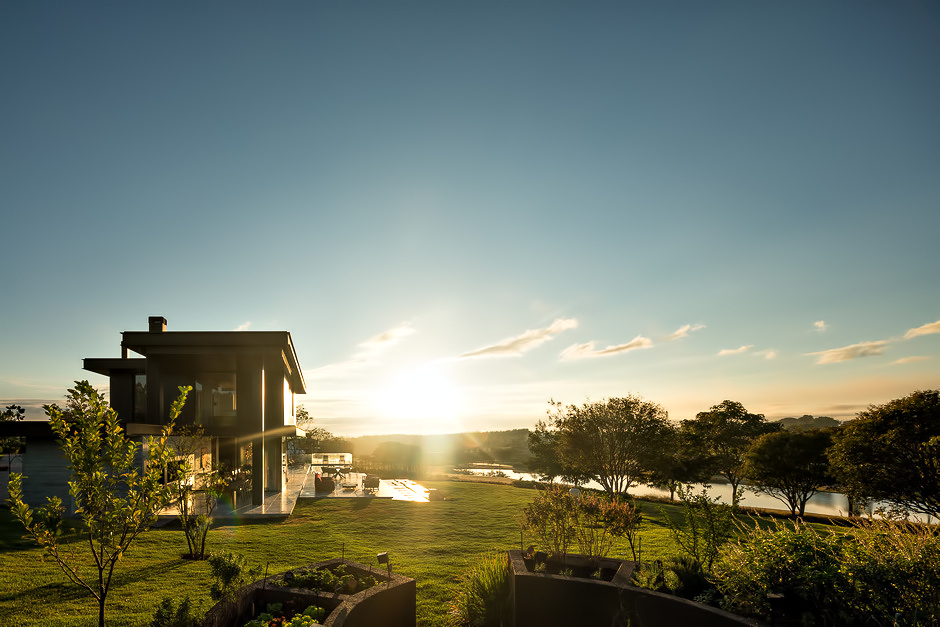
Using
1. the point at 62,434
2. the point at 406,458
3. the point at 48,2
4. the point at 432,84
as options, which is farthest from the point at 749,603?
the point at 406,458

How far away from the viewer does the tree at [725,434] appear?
36.8 metres

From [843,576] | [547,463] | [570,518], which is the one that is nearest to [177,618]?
[570,518]

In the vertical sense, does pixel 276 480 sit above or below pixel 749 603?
below

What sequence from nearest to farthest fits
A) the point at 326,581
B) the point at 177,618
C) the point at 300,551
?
the point at 177,618 → the point at 326,581 → the point at 300,551

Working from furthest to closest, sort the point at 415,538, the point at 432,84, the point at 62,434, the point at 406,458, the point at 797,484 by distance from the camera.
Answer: the point at 406,458 < the point at 797,484 < the point at 415,538 < the point at 432,84 < the point at 62,434

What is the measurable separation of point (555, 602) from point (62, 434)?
236 inches

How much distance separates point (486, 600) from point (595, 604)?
1533mm

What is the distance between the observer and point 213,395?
24.3 meters

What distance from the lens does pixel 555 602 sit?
22.3ft

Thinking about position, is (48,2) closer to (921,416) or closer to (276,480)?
(276,480)

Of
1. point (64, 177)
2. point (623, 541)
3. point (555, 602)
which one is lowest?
point (623, 541)

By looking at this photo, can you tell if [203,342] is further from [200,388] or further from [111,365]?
[111,365]

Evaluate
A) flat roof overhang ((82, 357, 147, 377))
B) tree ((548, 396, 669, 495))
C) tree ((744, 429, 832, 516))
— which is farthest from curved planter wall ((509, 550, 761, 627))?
tree ((744, 429, 832, 516))

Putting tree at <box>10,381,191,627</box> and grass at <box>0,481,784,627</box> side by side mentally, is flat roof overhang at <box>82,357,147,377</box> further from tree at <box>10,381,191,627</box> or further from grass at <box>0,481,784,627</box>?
tree at <box>10,381,191,627</box>
